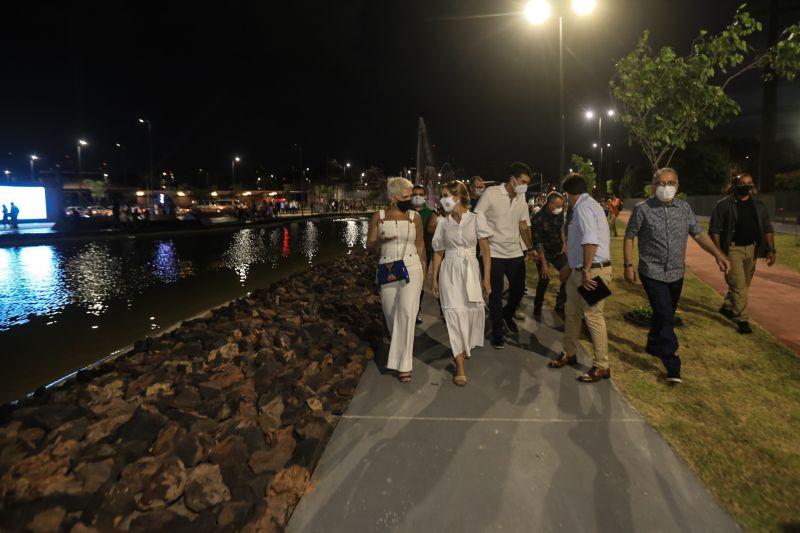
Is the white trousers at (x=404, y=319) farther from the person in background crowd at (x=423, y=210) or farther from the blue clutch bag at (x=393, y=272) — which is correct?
the person in background crowd at (x=423, y=210)

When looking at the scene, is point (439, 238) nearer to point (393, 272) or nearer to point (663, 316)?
point (393, 272)

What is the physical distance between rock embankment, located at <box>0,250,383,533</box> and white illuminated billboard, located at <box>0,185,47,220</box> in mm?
43088

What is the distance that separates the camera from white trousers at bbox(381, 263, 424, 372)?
4652mm

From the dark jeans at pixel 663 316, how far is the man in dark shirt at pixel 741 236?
225 centimetres

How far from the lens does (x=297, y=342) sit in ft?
19.0

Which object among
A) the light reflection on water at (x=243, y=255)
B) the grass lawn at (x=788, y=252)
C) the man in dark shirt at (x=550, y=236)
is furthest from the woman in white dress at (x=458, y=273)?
the grass lawn at (x=788, y=252)

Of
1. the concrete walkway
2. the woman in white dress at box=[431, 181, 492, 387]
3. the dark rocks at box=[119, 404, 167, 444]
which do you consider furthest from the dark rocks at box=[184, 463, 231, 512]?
the woman in white dress at box=[431, 181, 492, 387]

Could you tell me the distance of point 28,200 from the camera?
136 ft

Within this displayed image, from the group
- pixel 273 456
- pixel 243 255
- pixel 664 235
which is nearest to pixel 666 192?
pixel 664 235

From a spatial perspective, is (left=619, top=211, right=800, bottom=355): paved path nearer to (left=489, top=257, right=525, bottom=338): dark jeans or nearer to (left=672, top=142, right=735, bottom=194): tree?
(left=489, top=257, right=525, bottom=338): dark jeans

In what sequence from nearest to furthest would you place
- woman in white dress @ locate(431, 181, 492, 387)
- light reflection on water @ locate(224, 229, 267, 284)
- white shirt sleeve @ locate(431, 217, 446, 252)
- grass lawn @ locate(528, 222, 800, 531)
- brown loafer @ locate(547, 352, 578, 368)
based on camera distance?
grass lawn @ locate(528, 222, 800, 531)
woman in white dress @ locate(431, 181, 492, 387)
white shirt sleeve @ locate(431, 217, 446, 252)
brown loafer @ locate(547, 352, 578, 368)
light reflection on water @ locate(224, 229, 267, 284)

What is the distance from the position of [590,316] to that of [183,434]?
3.54m

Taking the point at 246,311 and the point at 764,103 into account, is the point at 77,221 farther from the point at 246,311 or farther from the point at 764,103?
the point at 764,103

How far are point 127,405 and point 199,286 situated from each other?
7.43 metres
